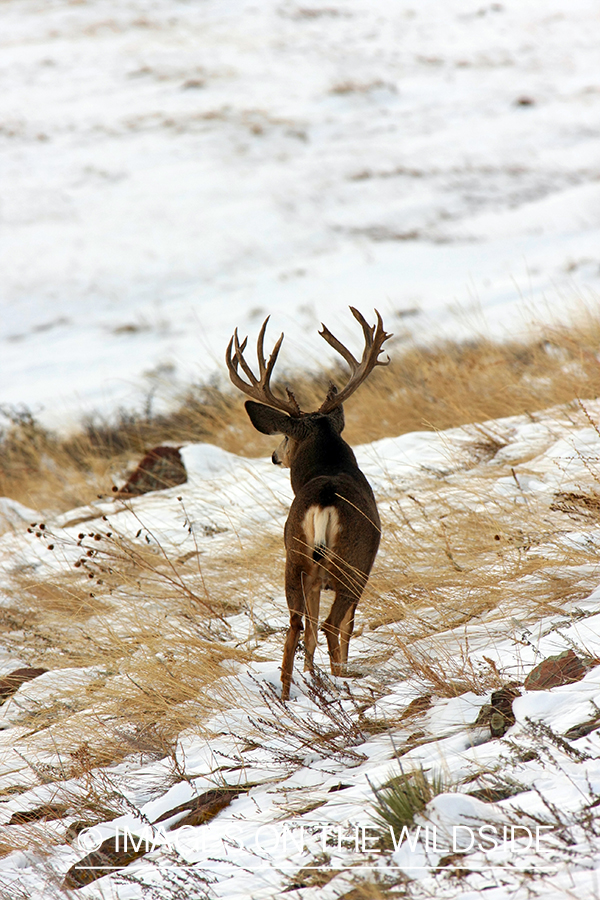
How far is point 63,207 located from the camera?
68.3 feet

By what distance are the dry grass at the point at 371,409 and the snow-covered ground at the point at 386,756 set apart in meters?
2.11

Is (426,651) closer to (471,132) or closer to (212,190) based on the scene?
(212,190)

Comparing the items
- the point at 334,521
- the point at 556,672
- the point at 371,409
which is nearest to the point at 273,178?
the point at 371,409

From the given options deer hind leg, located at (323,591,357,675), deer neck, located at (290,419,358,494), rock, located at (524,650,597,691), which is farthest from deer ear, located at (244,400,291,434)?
rock, located at (524,650,597,691)

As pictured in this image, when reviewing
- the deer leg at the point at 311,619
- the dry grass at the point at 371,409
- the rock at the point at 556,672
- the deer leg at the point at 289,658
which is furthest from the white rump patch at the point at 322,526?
the dry grass at the point at 371,409

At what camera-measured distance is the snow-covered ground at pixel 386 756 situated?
2.04 m

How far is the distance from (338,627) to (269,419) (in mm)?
1150

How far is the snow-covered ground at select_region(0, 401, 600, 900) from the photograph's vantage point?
80.5 inches

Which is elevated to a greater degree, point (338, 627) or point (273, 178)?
point (338, 627)

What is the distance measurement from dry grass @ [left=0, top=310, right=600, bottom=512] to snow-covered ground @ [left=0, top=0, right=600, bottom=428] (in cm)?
125

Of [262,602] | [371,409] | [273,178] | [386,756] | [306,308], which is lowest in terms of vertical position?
[306,308]

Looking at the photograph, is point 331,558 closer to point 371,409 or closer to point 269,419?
point 269,419

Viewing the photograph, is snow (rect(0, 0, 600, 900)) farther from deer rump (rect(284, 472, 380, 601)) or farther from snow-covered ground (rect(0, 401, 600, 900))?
deer rump (rect(284, 472, 380, 601))

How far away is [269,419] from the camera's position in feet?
12.9
